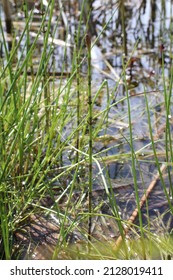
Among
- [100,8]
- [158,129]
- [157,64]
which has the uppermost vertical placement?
[100,8]

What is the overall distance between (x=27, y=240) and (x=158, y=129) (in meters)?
0.86

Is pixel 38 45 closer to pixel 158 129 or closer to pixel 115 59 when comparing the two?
pixel 115 59

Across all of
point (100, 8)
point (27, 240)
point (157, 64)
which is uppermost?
point (100, 8)

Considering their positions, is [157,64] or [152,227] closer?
[152,227]

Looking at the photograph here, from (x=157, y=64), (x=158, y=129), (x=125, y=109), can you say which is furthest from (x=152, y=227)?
(x=157, y=64)

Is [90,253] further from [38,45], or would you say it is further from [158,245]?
[38,45]

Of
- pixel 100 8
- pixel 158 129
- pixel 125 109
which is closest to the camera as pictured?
pixel 158 129
